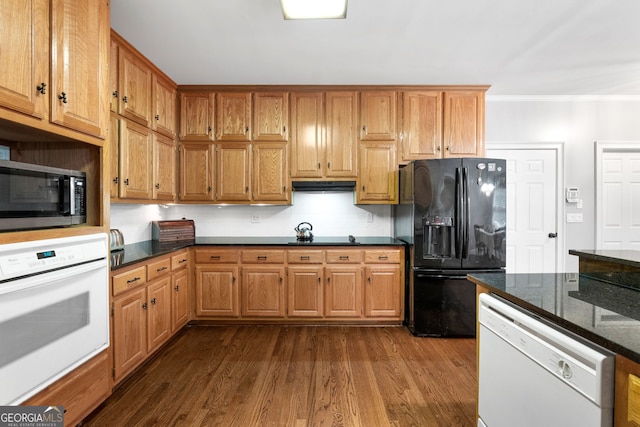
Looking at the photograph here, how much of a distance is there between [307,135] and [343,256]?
1385 millimetres

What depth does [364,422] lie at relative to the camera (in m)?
1.78

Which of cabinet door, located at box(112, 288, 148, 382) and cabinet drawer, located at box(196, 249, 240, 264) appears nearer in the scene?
cabinet door, located at box(112, 288, 148, 382)

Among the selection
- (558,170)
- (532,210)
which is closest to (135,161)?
(532,210)

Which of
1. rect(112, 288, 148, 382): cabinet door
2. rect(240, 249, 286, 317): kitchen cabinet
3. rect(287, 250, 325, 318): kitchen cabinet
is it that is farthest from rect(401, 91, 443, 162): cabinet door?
rect(112, 288, 148, 382): cabinet door

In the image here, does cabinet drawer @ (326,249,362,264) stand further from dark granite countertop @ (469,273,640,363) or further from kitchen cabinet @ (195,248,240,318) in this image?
dark granite countertop @ (469,273,640,363)

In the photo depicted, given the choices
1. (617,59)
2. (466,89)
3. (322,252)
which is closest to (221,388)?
(322,252)

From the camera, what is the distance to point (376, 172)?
3.39 metres

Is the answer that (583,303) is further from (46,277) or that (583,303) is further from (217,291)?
(217,291)

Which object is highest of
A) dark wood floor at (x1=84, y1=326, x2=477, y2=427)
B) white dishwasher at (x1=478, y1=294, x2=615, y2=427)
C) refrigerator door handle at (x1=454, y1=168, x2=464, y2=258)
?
refrigerator door handle at (x1=454, y1=168, x2=464, y2=258)

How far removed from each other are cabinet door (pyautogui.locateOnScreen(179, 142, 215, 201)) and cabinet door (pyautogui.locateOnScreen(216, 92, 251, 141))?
27 centimetres

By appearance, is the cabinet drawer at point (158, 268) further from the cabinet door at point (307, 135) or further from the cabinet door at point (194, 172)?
the cabinet door at point (307, 135)

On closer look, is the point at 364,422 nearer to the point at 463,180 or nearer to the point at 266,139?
the point at 463,180

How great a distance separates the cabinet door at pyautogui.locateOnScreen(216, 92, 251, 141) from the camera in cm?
339

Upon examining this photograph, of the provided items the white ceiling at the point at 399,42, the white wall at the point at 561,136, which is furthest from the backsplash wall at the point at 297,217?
the white ceiling at the point at 399,42
